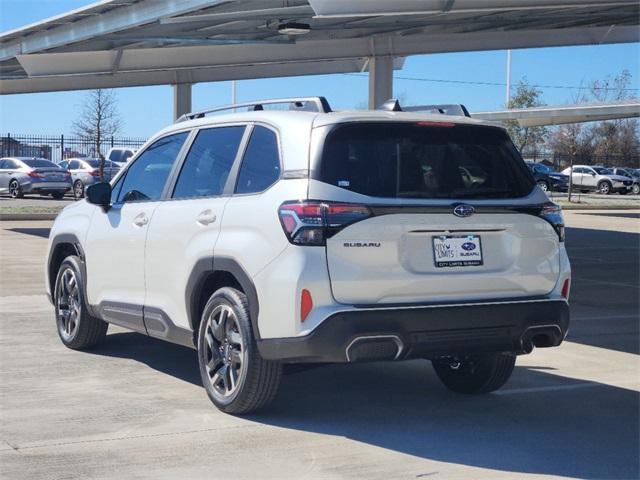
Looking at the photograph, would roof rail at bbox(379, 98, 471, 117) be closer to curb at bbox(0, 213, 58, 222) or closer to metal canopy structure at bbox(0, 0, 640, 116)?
metal canopy structure at bbox(0, 0, 640, 116)

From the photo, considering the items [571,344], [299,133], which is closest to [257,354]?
[299,133]

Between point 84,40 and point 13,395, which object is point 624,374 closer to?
point 13,395

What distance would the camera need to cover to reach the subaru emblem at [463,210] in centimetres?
613

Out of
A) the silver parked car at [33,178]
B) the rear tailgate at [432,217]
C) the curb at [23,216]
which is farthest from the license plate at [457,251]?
the silver parked car at [33,178]

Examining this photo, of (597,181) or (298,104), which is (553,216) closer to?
(298,104)

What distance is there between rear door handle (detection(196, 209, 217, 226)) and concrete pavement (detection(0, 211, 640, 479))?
119cm

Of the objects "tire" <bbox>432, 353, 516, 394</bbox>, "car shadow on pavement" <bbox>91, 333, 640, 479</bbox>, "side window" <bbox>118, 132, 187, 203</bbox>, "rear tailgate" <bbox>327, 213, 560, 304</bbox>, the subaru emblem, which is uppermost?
"side window" <bbox>118, 132, 187, 203</bbox>

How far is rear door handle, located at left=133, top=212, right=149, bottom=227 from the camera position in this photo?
24.5ft

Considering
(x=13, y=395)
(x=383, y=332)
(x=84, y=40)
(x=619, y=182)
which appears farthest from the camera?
(x=619, y=182)

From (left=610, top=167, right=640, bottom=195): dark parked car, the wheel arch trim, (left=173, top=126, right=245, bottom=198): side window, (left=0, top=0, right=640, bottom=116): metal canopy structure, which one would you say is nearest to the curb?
(left=0, top=0, right=640, bottom=116): metal canopy structure

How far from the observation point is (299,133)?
6.20m

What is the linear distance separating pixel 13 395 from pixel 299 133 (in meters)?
2.69

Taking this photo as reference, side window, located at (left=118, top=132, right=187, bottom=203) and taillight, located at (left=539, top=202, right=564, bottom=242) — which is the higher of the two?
side window, located at (left=118, top=132, right=187, bottom=203)

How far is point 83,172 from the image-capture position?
128 ft
